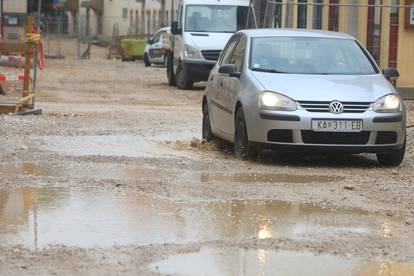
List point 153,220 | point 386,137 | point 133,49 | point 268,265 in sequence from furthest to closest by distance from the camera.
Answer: point 133,49 < point 386,137 < point 153,220 < point 268,265

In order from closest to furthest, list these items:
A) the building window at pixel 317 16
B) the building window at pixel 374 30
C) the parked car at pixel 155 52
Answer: the building window at pixel 374 30
the building window at pixel 317 16
the parked car at pixel 155 52

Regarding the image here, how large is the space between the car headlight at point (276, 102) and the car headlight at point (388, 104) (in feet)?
2.92

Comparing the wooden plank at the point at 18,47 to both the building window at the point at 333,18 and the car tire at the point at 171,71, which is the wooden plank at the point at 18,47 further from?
the car tire at the point at 171,71

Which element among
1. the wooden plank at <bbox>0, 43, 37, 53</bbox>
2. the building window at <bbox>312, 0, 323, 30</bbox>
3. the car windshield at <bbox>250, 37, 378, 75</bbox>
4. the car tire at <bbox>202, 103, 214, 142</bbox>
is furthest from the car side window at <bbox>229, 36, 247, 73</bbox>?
the building window at <bbox>312, 0, 323, 30</bbox>

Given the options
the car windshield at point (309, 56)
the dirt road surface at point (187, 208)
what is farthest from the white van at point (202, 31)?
the car windshield at point (309, 56)

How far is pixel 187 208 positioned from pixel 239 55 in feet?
13.7

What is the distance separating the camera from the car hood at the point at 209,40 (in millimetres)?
24547

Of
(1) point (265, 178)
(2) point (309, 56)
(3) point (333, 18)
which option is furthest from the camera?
(3) point (333, 18)

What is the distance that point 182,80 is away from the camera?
25.3 m

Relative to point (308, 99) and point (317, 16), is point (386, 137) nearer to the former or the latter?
point (308, 99)

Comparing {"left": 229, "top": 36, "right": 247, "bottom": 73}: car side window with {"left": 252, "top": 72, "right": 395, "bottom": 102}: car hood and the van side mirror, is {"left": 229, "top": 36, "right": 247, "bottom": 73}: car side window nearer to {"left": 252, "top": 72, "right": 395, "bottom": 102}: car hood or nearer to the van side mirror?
{"left": 252, "top": 72, "right": 395, "bottom": 102}: car hood

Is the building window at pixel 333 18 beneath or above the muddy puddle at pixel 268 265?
above

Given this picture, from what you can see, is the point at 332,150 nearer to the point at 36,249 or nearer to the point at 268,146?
the point at 268,146

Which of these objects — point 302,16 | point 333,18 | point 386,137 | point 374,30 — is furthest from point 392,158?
point 302,16
